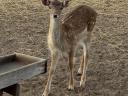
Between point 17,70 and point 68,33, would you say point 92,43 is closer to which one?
point 68,33

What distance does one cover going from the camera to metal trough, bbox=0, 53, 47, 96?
439 centimetres

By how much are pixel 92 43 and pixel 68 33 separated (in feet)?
7.28

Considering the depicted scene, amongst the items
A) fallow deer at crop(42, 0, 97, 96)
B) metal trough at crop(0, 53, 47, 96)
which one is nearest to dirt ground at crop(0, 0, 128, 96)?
fallow deer at crop(42, 0, 97, 96)

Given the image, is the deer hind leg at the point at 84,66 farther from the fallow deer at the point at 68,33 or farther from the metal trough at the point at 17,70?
the metal trough at the point at 17,70

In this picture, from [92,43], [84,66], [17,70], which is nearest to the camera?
[17,70]

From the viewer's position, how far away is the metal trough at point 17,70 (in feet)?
14.4

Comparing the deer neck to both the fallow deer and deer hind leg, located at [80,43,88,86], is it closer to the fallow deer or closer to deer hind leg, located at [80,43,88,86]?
the fallow deer

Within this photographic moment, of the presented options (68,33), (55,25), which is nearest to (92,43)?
(68,33)

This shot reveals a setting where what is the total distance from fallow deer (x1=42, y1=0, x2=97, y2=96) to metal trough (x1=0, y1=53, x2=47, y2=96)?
860 mm

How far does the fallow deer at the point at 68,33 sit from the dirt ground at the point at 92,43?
0.29 metres

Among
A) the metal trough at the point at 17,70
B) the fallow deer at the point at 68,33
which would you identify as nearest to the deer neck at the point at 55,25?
the fallow deer at the point at 68,33

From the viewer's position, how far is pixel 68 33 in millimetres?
6230

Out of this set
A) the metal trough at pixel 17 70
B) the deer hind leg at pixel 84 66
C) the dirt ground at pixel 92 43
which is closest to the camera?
the metal trough at pixel 17 70

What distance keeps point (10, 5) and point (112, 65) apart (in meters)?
4.99
